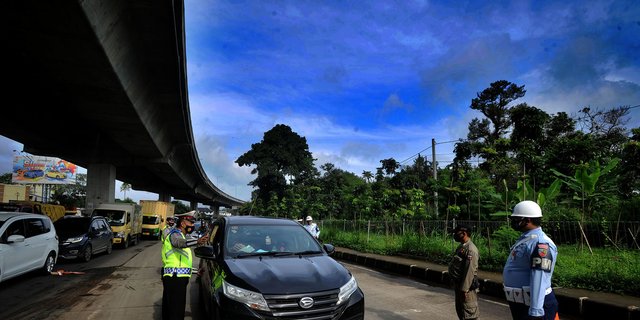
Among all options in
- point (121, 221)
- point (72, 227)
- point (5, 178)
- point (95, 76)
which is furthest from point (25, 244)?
point (5, 178)

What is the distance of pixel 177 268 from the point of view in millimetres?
5305

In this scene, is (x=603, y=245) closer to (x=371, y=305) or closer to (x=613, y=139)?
(x=371, y=305)

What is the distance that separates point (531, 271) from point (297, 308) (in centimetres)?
219

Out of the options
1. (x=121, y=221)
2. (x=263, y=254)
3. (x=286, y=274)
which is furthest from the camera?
(x=121, y=221)

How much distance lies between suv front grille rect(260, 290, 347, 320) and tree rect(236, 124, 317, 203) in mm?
58261

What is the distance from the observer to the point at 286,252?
222 inches

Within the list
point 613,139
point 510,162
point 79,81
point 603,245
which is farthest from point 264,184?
point 603,245

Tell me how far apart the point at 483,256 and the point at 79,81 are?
13.3 m

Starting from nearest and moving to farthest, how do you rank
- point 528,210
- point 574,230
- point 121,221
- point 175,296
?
point 528,210 < point 175,296 < point 574,230 < point 121,221

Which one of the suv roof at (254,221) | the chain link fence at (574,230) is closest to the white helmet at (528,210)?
the suv roof at (254,221)

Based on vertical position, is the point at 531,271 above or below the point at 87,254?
above

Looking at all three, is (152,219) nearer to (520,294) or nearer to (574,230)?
(574,230)

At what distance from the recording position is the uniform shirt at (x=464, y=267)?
507 cm

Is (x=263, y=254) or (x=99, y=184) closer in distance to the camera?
(x=263, y=254)
